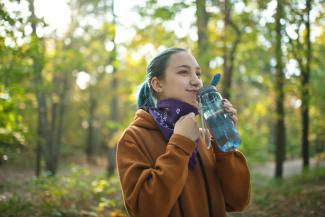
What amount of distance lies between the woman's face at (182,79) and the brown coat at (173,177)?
0.25 meters

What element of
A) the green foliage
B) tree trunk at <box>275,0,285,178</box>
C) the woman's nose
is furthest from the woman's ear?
tree trunk at <box>275,0,285,178</box>

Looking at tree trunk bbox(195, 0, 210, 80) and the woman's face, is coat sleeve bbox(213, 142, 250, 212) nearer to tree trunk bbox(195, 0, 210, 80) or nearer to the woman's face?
the woman's face

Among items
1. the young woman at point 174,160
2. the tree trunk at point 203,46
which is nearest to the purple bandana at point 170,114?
the young woman at point 174,160

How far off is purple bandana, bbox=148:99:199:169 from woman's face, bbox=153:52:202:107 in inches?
1.6

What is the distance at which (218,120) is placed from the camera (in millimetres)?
2188

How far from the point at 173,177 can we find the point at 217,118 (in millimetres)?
459

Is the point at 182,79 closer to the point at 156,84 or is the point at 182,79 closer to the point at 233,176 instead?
the point at 156,84

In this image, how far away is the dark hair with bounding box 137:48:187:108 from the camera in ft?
8.07

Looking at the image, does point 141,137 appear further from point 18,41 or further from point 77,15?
point 77,15

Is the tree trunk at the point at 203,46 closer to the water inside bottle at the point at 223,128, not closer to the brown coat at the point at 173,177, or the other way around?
the brown coat at the point at 173,177

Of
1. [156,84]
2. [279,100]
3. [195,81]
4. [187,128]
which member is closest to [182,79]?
[195,81]

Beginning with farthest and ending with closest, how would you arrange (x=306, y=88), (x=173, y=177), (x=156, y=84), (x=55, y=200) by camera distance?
(x=306, y=88), (x=55, y=200), (x=156, y=84), (x=173, y=177)

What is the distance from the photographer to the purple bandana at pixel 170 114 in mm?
2350

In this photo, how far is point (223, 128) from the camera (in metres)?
2.18
